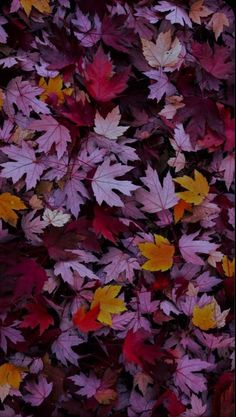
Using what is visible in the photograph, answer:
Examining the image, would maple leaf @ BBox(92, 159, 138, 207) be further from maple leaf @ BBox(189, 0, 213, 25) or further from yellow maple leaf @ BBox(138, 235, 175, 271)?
maple leaf @ BBox(189, 0, 213, 25)

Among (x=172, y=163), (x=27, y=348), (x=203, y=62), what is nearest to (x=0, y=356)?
(x=27, y=348)

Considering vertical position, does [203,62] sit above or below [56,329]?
above

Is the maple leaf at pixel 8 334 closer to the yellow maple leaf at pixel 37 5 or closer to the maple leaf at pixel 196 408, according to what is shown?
the maple leaf at pixel 196 408

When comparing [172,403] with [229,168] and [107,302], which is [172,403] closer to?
[107,302]

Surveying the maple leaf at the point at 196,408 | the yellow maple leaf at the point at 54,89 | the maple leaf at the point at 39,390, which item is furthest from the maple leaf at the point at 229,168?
the maple leaf at the point at 39,390

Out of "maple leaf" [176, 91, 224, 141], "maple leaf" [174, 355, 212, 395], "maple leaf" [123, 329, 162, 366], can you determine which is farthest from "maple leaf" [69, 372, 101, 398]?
"maple leaf" [176, 91, 224, 141]

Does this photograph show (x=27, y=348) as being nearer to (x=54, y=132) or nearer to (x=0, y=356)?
(x=0, y=356)

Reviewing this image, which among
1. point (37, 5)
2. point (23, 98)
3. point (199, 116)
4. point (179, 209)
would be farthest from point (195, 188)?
point (37, 5)
